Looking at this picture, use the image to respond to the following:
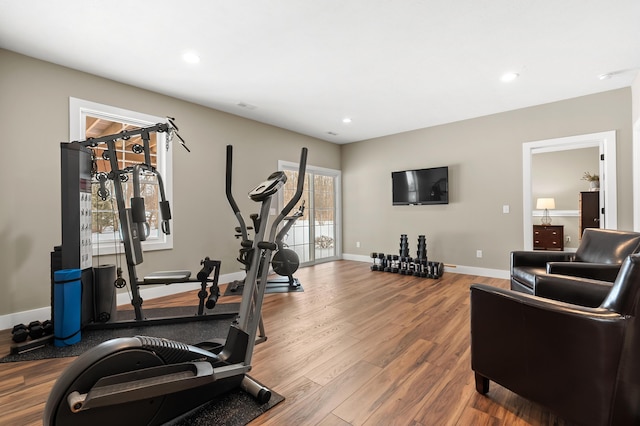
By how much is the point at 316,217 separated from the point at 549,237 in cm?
541

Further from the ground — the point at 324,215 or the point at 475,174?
the point at 475,174

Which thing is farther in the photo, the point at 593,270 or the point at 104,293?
the point at 104,293

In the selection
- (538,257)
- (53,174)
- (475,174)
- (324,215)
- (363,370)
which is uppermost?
(475,174)

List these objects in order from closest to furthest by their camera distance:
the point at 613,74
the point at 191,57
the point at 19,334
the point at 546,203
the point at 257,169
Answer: the point at 19,334, the point at 191,57, the point at 613,74, the point at 257,169, the point at 546,203

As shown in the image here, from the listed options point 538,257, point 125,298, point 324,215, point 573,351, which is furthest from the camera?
point 324,215

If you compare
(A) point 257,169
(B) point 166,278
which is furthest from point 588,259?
(A) point 257,169

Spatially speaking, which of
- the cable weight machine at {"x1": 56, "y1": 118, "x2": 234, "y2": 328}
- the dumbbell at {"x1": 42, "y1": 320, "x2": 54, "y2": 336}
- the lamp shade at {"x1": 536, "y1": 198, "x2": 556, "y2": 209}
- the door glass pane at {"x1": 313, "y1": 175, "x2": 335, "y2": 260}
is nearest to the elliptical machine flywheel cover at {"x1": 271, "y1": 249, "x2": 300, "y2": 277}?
the cable weight machine at {"x1": 56, "y1": 118, "x2": 234, "y2": 328}

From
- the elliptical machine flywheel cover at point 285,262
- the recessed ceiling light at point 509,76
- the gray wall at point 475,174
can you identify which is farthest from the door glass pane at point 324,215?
the recessed ceiling light at point 509,76

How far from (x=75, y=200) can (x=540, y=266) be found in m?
4.52

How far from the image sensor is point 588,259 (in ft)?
9.25

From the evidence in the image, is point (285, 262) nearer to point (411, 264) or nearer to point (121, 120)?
point (411, 264)

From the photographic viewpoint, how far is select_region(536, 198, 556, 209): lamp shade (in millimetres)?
6754

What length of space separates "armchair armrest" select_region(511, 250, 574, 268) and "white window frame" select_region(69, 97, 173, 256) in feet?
12.9

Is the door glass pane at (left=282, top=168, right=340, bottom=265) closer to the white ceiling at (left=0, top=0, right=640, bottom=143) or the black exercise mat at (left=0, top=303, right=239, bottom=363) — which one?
the white ceiling at (left=0, top=0, right=640, bottom=143)
